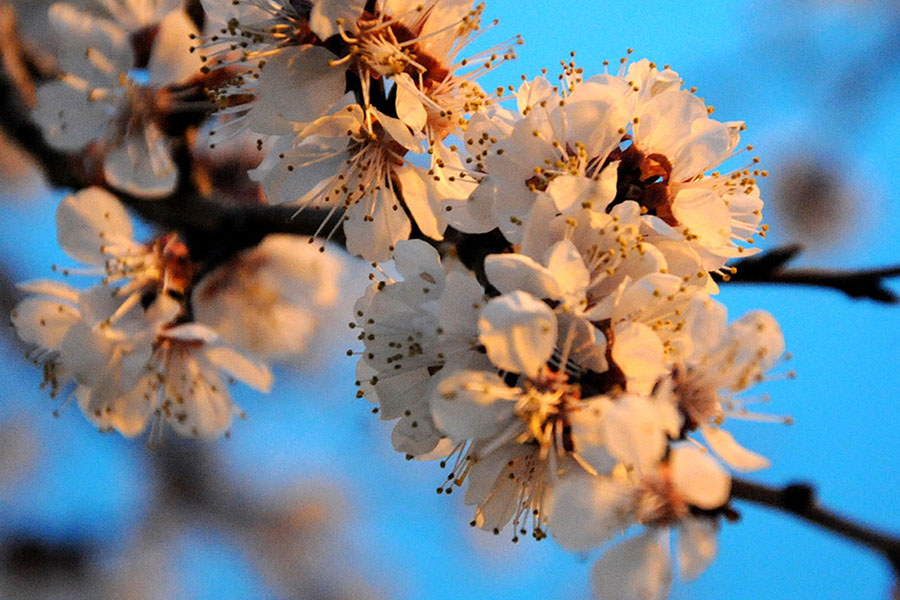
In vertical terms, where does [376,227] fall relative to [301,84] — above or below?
below

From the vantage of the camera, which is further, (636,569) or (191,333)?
(191,333)

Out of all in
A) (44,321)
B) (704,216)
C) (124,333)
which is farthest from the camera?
(44,321)

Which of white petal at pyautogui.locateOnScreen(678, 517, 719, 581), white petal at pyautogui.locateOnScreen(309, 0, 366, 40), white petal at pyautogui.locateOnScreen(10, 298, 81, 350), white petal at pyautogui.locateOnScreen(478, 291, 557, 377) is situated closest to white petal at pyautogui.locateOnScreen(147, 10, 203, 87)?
white petal at pyautogui.locateOnScreen(10, 298, 81, 350)

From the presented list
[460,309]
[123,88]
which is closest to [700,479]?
[460,309]

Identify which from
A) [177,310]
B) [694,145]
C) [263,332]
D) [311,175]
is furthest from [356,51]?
[263,332]

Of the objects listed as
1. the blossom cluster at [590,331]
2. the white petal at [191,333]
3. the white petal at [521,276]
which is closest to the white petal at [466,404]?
the blossom cluster at [590,331]

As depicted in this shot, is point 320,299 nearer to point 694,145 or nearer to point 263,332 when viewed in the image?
point 263,332

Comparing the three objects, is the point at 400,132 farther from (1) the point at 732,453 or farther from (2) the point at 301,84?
(1) the point at 732,453

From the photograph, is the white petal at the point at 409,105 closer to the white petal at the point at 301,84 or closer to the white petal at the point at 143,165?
the white petal at the point at 301,84
